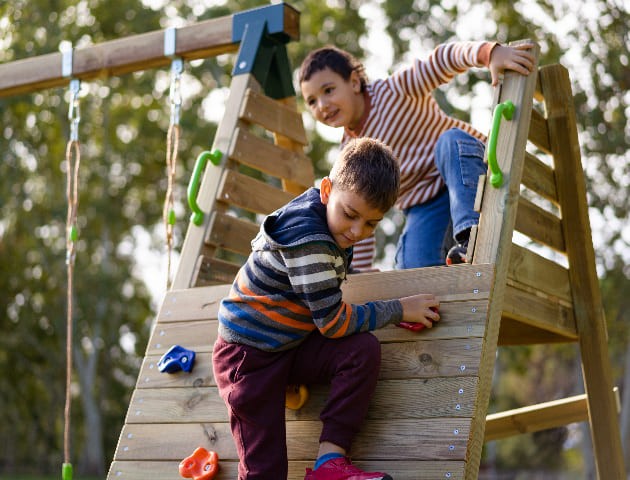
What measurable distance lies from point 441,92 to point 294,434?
1349 cm

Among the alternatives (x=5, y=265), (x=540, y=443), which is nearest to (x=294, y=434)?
(x=5, y=265)

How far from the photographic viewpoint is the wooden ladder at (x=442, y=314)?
2881mm

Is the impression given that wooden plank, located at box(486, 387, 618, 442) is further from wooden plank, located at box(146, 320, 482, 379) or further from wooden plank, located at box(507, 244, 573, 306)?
wooden plank, located at box(146, 320, 482, 379)

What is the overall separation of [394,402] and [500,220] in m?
0.73

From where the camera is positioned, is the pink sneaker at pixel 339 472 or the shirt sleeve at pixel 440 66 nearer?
the pink sneaker at pixel 339 472

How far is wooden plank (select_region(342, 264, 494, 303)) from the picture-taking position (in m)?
3.01

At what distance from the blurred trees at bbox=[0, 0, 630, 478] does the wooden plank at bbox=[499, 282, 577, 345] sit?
11.4m

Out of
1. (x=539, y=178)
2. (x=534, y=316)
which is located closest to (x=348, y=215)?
(x=534, y=316)

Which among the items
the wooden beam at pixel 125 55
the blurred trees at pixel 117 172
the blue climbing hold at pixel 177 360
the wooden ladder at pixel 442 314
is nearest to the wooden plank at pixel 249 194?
the wooden ladder at pixel 442 314

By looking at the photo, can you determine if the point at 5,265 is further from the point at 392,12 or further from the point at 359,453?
the point at 359,453

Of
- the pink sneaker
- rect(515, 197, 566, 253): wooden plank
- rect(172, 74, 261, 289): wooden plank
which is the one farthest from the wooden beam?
the pink sneaker

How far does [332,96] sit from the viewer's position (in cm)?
399

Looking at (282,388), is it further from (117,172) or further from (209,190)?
(117,172)

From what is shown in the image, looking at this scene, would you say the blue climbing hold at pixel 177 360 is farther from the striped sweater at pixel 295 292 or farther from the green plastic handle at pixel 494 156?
the green plastic handle at pixel 494 156
